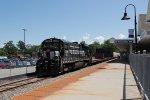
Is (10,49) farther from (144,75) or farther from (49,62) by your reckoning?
(144,75)

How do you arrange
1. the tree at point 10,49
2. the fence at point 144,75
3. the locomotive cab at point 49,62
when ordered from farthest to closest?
the tree at point 10,49 → the locomotive cab at point 49,62 → the fence at point 144,75

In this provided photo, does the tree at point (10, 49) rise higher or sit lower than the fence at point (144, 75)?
higher

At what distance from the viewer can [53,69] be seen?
3322cm

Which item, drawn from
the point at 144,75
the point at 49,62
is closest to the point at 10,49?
the point at 49,62

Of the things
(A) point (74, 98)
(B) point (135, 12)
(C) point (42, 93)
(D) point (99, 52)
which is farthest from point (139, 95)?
(D) point (99, 52)

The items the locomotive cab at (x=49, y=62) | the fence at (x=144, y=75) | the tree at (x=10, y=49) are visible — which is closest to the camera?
the fence at (x=144, y=75)

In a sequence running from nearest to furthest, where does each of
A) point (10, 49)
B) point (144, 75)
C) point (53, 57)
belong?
point (144, 75)
point (53, 57)
point (10, 49)

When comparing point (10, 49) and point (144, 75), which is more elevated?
point (10, 49)

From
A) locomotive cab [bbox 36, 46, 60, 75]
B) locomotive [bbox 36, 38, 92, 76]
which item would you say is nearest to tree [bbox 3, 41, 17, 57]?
locomotive [bbox 36, 38, 92, 76]

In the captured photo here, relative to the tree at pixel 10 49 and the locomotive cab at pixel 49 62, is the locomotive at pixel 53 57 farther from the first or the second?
the tree at pixel 10 49

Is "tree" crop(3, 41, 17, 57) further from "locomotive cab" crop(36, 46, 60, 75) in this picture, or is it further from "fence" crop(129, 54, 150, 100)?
"fence" crop(129, 54, 150, 100)

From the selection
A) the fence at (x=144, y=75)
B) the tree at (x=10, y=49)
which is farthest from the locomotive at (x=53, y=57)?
the tree at (x=10, y=49)

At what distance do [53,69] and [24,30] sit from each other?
69.2 meters

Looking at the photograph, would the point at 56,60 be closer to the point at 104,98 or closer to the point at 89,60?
the point at 104,98
